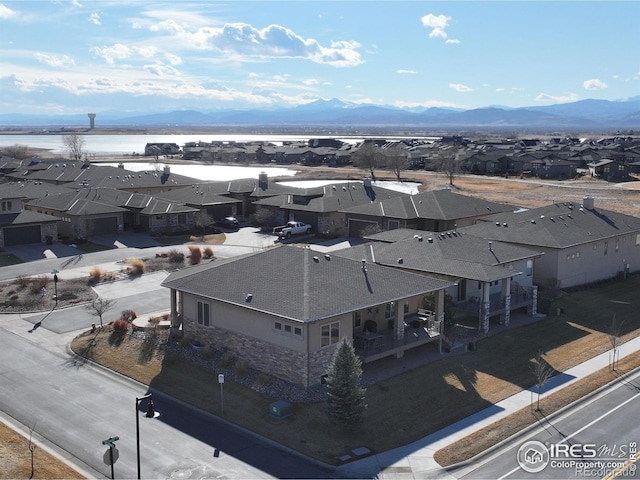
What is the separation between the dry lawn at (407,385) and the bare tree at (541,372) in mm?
348

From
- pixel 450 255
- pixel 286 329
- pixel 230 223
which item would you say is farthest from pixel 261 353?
pixel 230 223

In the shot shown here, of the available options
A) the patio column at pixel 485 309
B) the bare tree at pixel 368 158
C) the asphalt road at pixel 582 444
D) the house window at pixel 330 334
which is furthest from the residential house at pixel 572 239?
the bare tree at pixel 368 158

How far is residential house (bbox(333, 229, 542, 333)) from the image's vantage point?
3550 centimetres

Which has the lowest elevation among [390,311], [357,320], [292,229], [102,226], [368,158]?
[292,229]

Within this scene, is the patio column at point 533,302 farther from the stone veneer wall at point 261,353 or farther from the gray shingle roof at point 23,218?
the gray shingle roof at point 23,218

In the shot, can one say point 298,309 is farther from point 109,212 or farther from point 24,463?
point 109,212

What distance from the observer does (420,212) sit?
195 feet

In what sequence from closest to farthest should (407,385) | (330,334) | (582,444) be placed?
(582,444), (330,334), (407,385)

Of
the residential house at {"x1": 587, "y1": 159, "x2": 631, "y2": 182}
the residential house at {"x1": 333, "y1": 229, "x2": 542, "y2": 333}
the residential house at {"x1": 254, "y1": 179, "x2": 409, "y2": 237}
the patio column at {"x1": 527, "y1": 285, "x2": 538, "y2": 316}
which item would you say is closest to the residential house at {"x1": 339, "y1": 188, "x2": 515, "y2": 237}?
the residential house at {"x1": 254, "y1": 179, "x2": 409, "y2": 237}

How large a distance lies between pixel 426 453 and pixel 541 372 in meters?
7.40

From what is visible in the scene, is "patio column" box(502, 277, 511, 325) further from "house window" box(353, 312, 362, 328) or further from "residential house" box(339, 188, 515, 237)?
"residential house" box(339, 188, 515, 237)

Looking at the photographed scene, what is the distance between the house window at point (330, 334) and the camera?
27.6m

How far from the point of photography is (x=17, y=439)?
23156 mm

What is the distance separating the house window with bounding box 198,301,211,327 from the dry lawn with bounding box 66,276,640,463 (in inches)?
84.0
